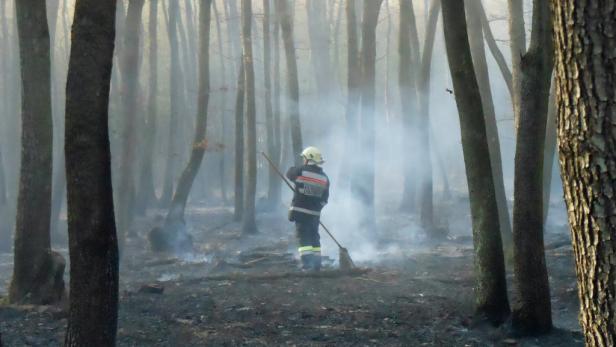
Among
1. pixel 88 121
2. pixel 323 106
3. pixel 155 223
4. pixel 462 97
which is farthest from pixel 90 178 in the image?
pixel 323 106

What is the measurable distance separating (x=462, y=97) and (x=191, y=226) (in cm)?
1726

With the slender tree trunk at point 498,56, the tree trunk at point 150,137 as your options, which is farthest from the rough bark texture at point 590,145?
the tree trunk at point 150,137

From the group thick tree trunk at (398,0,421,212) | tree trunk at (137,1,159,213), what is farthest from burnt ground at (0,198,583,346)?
tree trunk at (137,1,159,213)

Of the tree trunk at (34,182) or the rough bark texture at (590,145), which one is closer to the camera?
the rough bark texture at (590,145)

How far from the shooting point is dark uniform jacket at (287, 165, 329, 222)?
42.7 ft

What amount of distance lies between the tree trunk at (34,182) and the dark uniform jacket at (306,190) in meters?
5.24

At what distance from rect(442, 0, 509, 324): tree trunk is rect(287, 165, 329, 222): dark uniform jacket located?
5677 mm

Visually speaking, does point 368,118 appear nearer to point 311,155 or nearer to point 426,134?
point 426,134

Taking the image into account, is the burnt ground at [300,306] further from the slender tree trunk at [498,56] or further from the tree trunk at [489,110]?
the slender tree trunk at [498,56]

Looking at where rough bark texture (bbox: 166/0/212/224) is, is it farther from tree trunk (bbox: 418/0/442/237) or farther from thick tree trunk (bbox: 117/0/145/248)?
tree trunk (bbox: 418/0/442/237)

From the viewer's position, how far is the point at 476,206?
24.7 feet

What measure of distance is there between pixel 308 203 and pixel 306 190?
25cm

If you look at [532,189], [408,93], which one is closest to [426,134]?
[408,93]

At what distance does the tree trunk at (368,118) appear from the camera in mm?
18469
